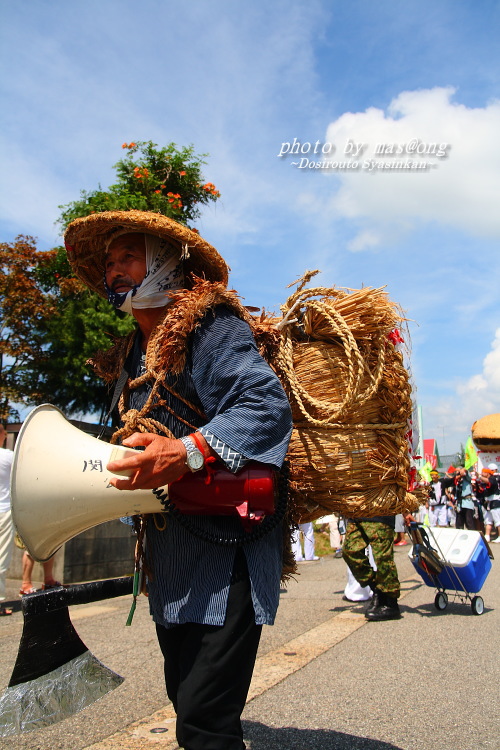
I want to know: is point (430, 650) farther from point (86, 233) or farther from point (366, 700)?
point (86, 233)

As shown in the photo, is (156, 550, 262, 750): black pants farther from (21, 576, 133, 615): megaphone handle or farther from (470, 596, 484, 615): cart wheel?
(470, 596, 484, 615): cart wheel

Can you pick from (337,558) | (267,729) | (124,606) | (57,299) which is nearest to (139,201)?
(57,299)

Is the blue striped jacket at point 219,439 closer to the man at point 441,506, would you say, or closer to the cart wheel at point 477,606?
the cart wheel at point 477,606

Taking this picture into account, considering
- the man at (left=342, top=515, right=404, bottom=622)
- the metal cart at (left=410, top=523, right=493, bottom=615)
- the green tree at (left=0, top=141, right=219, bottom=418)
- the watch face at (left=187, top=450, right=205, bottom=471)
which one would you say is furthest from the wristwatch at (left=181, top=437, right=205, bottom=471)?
the green tree at (left=0, top=141, right=219, bottom=418)

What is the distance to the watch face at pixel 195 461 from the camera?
5.42 ft

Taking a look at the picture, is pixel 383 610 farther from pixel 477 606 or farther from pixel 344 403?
pixel 344 403

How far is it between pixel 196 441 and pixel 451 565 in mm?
5235

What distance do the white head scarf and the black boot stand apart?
4.39 metres

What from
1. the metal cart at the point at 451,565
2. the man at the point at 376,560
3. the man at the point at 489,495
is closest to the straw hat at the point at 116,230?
the man at the point at 376,560

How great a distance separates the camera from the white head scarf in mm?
2090

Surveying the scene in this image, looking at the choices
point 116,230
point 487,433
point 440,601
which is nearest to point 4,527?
point 440,601

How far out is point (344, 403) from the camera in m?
2.20

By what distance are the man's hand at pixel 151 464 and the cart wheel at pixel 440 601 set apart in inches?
211

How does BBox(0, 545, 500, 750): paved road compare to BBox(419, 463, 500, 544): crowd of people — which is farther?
BBox(419, 463, 500, 544): crowd of people
